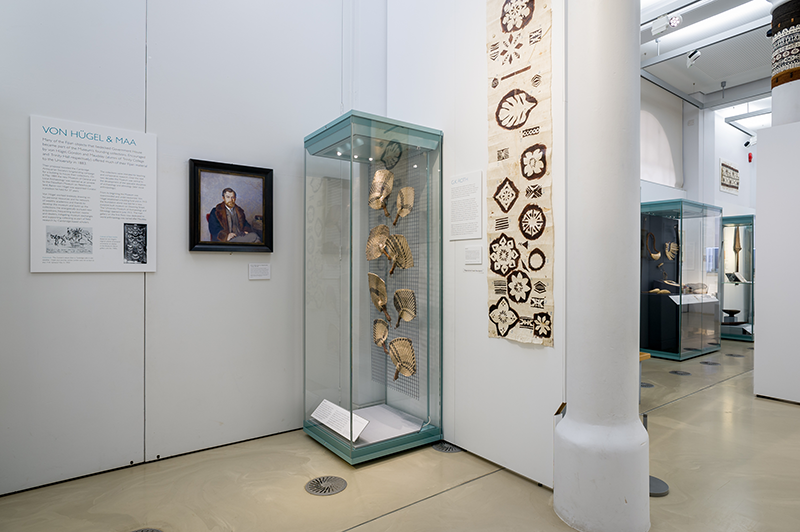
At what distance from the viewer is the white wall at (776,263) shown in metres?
4.11

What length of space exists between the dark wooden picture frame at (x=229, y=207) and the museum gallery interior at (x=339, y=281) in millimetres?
14

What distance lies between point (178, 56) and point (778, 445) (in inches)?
188

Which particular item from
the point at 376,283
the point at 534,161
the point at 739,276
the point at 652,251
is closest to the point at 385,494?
the point at 376,283

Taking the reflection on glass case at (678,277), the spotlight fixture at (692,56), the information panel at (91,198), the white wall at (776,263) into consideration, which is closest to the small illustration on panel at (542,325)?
the information panel at (91,198)

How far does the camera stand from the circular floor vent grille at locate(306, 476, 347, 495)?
2.51 m

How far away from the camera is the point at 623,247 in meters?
2.12

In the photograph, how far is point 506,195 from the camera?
2.76 meters

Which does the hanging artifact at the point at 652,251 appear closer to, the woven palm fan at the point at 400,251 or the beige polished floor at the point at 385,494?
the beige polished floor at the point at 385,494

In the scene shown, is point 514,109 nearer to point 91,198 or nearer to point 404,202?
point 404,202

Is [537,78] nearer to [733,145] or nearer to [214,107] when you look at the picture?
[214,107]

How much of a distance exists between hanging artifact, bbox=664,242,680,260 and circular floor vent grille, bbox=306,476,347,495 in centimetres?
546

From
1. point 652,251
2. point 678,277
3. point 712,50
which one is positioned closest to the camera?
point 678,277

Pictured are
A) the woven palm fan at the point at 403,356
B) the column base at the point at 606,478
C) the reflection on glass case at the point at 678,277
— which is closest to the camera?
the column base at the point at 606,478

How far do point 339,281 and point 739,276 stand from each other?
24.2 feet
